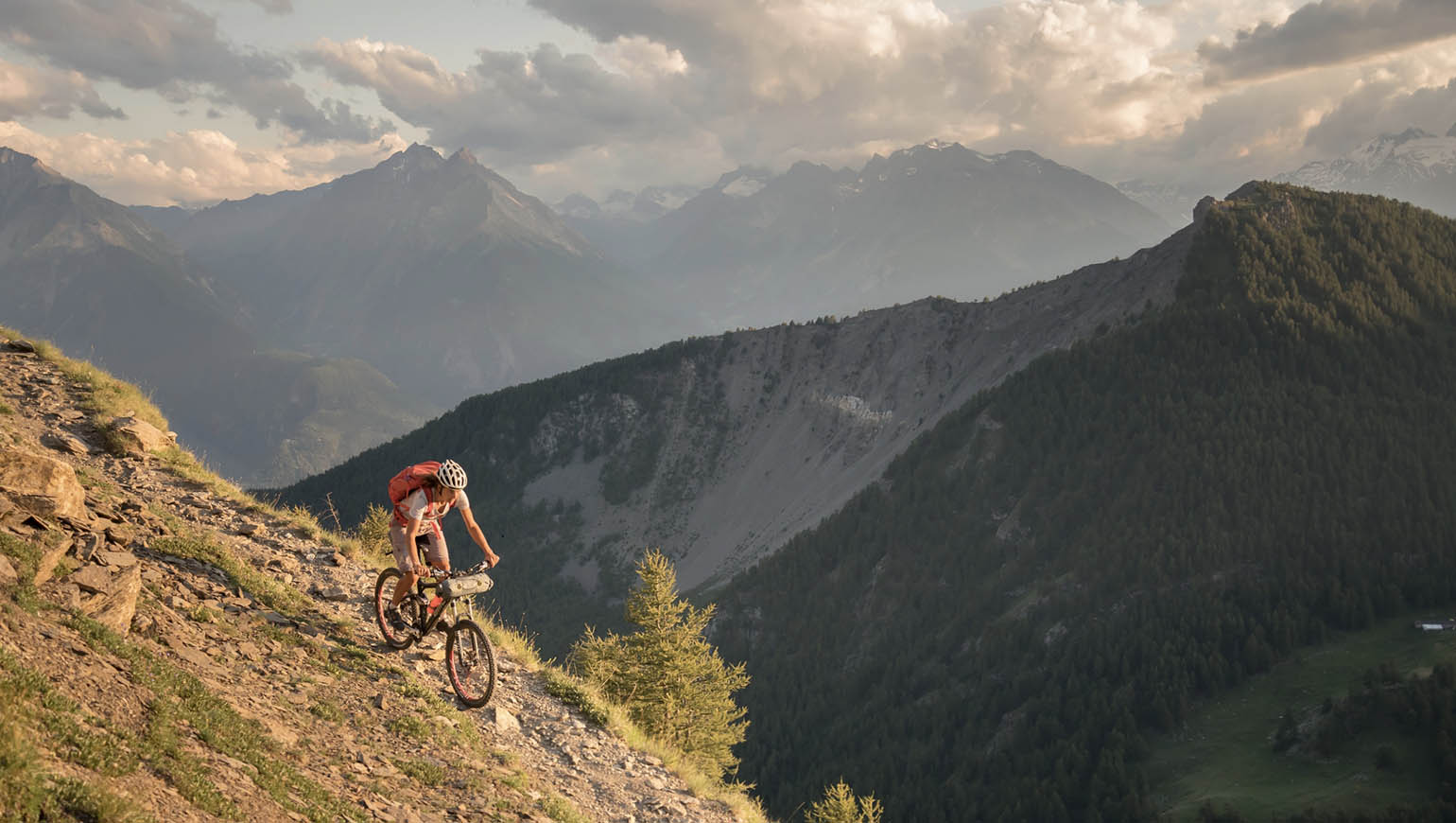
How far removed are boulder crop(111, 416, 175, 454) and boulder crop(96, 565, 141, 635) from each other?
1025 cm

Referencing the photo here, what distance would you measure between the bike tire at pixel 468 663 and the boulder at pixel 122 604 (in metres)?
4.57

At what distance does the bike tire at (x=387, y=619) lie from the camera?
14.5 meters

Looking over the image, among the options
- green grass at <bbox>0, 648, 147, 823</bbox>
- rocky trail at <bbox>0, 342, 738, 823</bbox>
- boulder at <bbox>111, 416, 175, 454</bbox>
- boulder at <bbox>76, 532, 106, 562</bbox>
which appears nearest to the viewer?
green grass at <bbox>0, 648, 147, 823</bbox>

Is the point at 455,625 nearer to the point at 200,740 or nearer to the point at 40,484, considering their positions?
the point at 200,740

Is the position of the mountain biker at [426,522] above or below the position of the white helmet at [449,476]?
below

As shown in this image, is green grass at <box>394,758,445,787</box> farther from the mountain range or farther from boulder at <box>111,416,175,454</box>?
the mountain range

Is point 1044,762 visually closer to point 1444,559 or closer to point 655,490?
point 1444,559

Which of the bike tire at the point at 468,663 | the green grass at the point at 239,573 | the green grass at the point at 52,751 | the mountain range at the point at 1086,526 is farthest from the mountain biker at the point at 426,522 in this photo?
the mountain range at the point at 1086,526

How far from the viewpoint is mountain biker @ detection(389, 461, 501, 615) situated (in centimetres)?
1354

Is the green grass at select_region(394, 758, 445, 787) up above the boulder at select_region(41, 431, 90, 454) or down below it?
below

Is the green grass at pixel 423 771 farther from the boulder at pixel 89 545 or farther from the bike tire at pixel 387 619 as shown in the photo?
the boulder at pixel 89 545

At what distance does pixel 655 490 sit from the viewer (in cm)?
16812

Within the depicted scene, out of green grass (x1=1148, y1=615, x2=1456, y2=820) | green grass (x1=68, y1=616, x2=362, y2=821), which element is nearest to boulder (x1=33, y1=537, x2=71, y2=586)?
green grass (x1=68, y1=616, x2=362, y2=821)

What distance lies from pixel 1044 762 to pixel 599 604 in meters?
87.4
